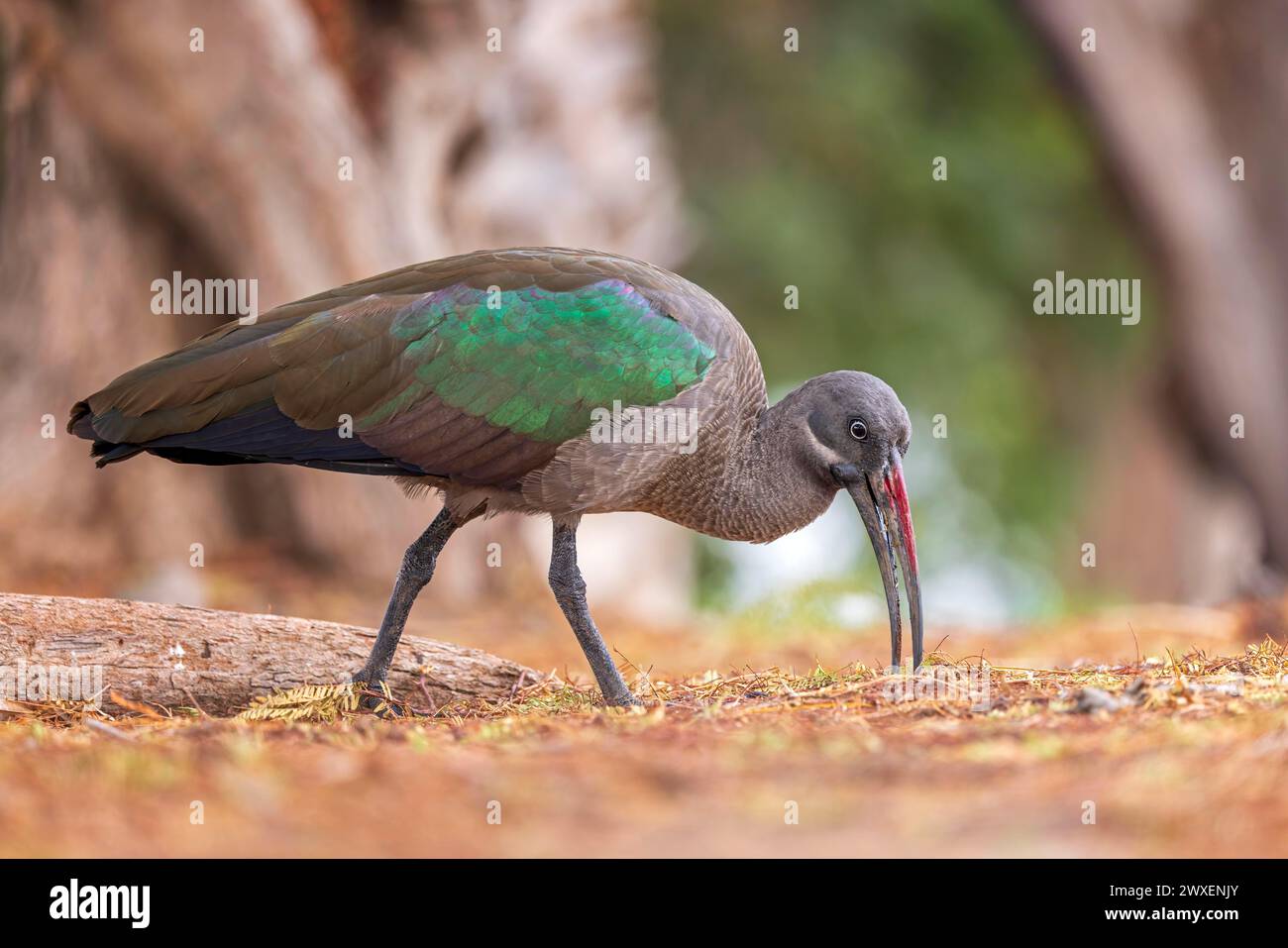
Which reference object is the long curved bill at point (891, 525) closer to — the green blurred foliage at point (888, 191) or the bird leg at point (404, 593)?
the bird leg at point (404, 593)

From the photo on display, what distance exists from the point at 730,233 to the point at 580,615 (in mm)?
12750

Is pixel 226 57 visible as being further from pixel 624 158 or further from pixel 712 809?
pixel 712 809

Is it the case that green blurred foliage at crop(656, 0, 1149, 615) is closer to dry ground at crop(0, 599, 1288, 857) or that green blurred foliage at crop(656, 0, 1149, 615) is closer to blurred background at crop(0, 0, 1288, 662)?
blurred background at crop(0, 0, 1288, 662)

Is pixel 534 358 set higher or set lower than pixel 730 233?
lower

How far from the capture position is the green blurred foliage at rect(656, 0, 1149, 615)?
17.5 meters

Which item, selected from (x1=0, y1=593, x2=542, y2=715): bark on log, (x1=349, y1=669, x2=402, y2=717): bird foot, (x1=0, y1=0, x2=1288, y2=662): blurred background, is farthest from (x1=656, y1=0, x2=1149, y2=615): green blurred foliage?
(x1=349, y1=669, x2=402, y2=717): bird foot

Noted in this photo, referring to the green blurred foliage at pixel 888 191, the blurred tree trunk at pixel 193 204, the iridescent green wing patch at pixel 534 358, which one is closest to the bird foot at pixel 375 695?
the iridescent green wing patch at pixel 534 358

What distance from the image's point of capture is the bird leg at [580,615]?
502 cm

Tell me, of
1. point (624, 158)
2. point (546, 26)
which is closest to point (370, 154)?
point (546, 26)

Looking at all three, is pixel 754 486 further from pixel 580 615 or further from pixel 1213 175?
pixel 1213 175

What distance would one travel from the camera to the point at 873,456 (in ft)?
17.8

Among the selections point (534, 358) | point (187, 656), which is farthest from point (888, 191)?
point (187, 656)

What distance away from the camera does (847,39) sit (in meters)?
17.9

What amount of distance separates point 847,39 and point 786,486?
1356 centimetres
